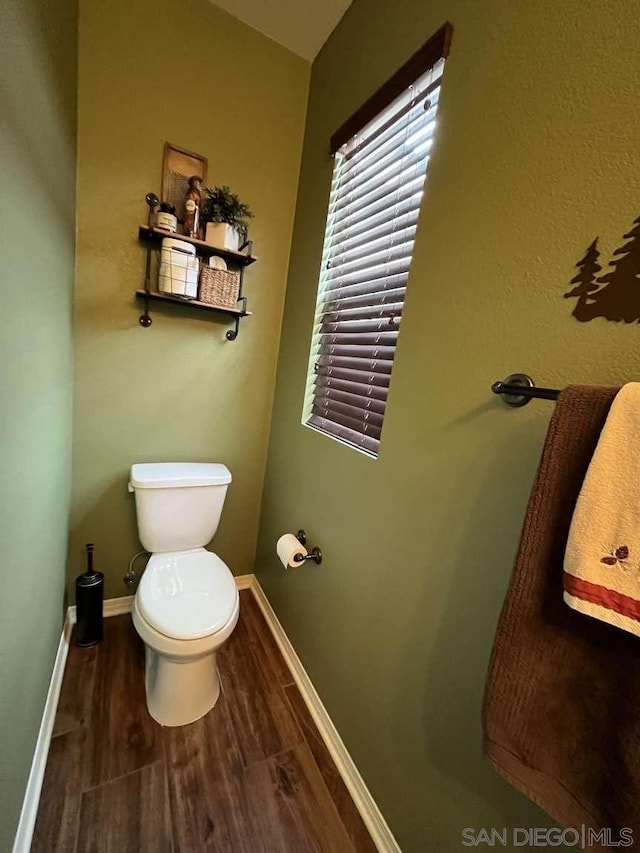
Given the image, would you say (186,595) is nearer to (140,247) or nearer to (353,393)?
(353,393)

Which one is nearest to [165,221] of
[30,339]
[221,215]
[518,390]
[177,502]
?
[221,215]

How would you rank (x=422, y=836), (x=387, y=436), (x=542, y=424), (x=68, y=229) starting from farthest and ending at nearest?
(x=68, y=229), (x=387, y=436), (x=422, y=836), (x=542, y=424)

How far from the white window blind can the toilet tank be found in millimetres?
579

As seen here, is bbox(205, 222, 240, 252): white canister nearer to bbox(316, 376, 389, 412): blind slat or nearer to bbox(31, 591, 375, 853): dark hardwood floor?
bbox(316, 376, 389, 412): blind slat

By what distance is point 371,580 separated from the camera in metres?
1.01

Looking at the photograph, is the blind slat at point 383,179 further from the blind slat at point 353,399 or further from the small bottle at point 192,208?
the blind slat at point 353,399

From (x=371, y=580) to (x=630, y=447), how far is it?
79cm

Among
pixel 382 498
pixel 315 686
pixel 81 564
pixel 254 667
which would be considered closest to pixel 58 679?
pixel 81 564

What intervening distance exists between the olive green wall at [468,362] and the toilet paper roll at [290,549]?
0.68 feet

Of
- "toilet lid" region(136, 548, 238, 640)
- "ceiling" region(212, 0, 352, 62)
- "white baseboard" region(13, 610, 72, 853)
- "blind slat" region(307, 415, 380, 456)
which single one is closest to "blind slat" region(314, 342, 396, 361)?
"blind slat" region(307, 415, 380, 456)

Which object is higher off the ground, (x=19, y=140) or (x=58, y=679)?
(x=19, y=140)

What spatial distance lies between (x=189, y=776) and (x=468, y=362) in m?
1.56

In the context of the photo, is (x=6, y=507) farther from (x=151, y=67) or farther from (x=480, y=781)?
(x=151, y=67)

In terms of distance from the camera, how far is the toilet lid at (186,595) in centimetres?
109
